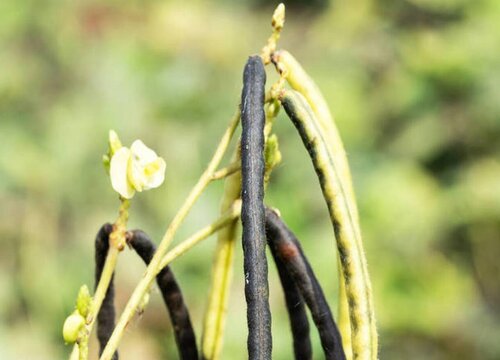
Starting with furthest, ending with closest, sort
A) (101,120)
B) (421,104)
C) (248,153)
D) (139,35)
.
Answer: (139,35) → (421,104) → (101,120) → (248,153)

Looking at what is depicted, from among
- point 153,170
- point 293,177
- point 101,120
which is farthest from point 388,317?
point 153,170

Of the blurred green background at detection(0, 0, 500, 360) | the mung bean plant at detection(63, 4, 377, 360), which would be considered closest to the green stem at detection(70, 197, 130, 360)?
the mung bean plant at detection(63, 4, 377, 360)

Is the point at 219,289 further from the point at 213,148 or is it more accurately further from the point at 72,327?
the point at 213,148

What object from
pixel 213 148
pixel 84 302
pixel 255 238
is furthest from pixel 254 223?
pixel 213 148

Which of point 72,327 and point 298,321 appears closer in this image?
point 72,327

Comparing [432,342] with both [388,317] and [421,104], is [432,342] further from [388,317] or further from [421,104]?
[421,104]

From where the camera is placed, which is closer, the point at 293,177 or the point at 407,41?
the point at 293,177

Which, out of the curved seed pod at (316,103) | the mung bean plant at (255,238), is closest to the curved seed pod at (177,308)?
the mung bean plant at (255,238)
